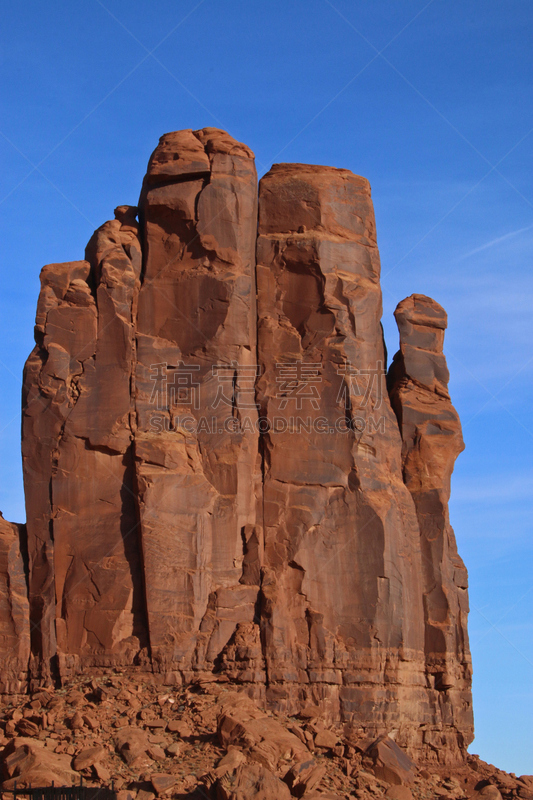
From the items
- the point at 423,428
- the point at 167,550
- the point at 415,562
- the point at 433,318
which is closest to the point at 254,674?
A: the point at 167,550

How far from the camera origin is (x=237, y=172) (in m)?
34.8

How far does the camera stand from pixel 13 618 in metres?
31.7

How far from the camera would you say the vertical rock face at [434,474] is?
34000 mm

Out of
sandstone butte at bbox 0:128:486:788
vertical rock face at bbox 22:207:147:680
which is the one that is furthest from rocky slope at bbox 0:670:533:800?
vertical rock face at bbox 22:207:147:680

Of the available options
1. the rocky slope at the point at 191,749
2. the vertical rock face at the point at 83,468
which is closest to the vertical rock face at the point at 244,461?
the vertical rock face at the point at 83,468

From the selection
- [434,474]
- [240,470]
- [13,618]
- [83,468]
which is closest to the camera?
[13,618]

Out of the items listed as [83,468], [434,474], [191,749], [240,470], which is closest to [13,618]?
[83,468]

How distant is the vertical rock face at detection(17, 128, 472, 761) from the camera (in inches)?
1233

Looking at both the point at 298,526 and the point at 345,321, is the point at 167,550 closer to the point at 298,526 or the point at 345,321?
the point at 298,526

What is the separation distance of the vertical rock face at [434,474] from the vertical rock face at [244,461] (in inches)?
2.6

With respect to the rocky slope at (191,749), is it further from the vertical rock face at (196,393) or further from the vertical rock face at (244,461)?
the vertical rock face at (196,393)

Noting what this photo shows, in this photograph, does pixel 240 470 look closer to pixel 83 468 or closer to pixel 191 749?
pixel 83 468

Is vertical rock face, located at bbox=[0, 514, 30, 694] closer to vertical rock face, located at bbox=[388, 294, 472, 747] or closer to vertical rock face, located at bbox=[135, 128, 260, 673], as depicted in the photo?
vertical rock face, located at bbox=[135, 128, 260, 673]

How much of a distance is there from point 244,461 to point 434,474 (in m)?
6.07
